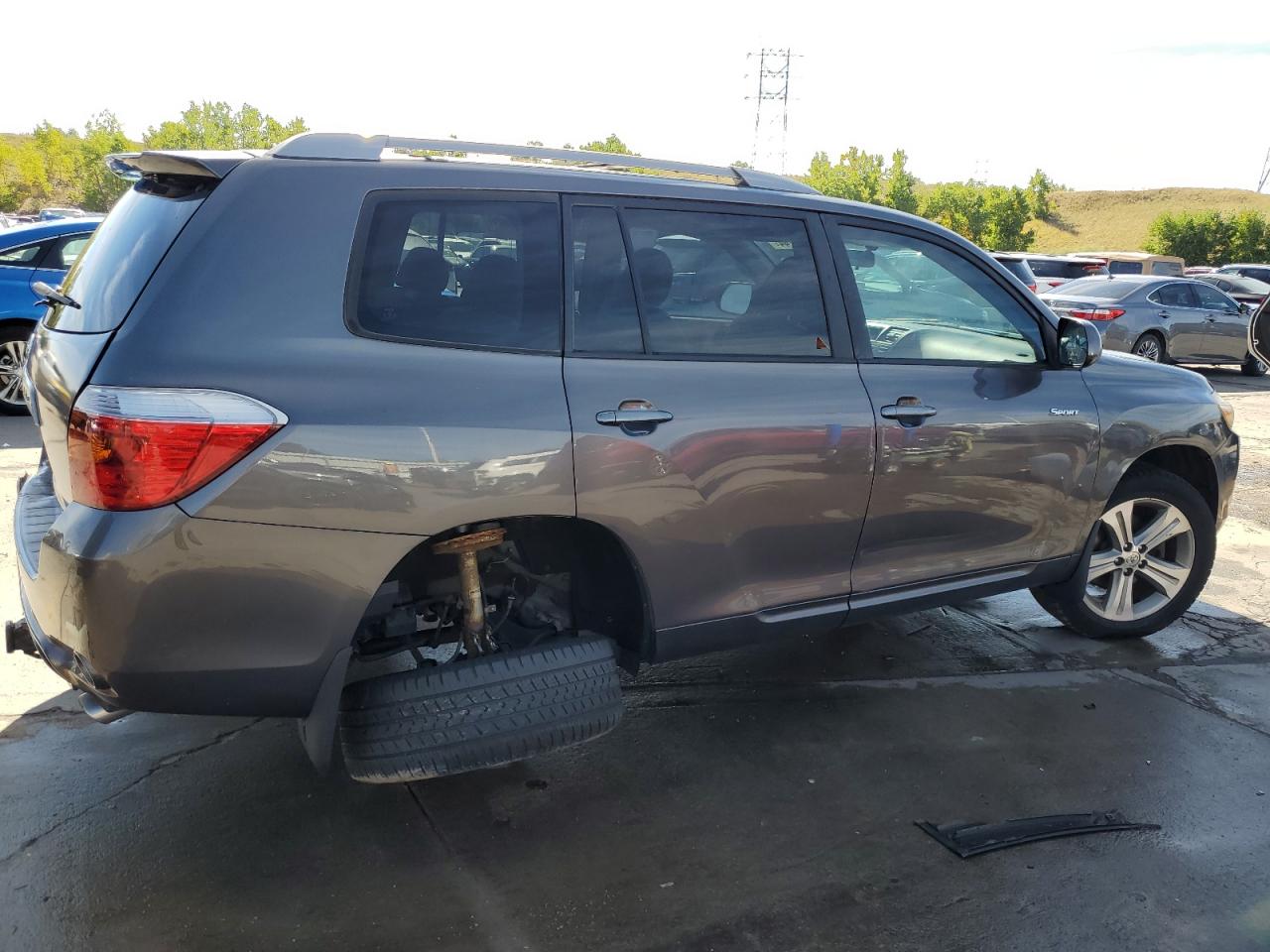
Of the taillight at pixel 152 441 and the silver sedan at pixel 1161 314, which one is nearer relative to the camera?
the taillight at pixel 152 441

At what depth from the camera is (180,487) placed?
243 centimetres

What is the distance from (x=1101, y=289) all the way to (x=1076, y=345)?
1315 centimetres

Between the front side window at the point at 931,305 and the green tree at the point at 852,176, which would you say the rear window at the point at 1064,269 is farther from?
the green tree at the point at 852,176

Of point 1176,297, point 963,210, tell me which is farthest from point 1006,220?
point 1176,297

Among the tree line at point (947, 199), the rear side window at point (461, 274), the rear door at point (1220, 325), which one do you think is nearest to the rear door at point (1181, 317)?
the rear door at point (1220, 325)

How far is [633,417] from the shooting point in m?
3.01

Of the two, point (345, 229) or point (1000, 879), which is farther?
point (1000, 879)

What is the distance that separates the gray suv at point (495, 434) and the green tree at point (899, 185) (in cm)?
5544

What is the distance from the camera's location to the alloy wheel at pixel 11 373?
882 centimetres

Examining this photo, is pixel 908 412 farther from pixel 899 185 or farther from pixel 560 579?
pixel 899 185

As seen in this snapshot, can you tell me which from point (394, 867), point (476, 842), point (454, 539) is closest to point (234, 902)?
point (394, 867)

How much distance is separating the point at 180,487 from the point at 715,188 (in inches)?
77.3

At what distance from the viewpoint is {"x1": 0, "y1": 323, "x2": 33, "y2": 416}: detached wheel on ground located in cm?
867

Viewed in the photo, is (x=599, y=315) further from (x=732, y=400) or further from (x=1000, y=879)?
(x=1000, y=879)
